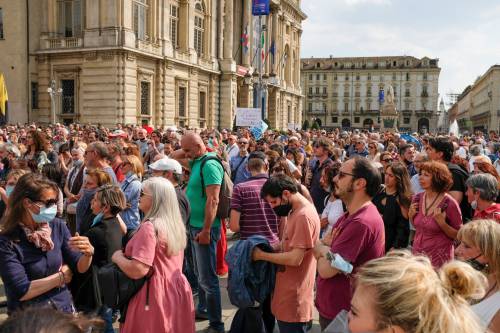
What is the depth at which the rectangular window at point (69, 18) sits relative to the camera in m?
28.4

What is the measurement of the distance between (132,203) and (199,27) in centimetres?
3252

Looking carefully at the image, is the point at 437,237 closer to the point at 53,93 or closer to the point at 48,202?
the point at 48,202

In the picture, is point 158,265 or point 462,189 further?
point 462,189

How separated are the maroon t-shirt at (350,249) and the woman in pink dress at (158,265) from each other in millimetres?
1185

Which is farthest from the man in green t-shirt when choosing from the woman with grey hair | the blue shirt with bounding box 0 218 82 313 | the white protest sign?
the white protest sign

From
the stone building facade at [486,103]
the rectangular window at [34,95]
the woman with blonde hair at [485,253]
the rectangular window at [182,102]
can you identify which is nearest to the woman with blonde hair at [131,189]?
the woman with blonde hair at [485,253]

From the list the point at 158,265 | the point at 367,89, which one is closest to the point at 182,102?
the point at 158,265

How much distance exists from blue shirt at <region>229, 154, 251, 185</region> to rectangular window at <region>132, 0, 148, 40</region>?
18.5 metres

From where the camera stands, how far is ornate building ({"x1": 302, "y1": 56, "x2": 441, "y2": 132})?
11119 cm

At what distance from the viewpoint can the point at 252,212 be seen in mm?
5492

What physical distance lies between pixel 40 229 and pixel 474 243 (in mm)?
3021

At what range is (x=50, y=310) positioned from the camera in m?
1.73

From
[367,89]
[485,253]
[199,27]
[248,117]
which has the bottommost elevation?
[485,253]

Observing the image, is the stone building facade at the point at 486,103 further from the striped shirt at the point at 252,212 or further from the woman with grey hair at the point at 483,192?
the striped shirt at the point at 252,212
